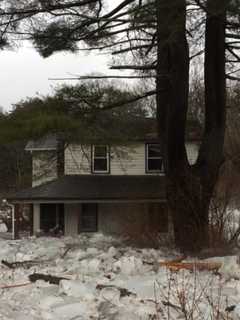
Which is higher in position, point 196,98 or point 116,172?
point 196,98

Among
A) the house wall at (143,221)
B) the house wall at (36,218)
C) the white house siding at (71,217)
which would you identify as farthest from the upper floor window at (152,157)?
the house wall at (143,221)

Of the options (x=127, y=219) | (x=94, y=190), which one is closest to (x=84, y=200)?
(x=94, y=190)

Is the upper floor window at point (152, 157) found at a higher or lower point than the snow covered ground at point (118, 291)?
higher

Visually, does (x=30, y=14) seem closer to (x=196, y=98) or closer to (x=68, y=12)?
(x=68, y=12)

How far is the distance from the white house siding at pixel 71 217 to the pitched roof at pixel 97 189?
1268 mm

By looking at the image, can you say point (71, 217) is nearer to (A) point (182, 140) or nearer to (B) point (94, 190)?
(B) point (94, 190)

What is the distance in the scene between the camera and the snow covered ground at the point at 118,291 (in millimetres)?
6809

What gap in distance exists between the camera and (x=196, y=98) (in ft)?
99.1

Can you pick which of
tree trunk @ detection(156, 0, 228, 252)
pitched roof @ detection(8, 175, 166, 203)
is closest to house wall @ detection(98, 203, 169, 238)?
tree trunk @ detection(156, 0, 228, 252)

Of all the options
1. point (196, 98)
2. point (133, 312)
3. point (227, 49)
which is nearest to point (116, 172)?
point (196, 98)

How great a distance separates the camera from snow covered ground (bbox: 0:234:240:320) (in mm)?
6809

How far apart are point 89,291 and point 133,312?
137 centimetres

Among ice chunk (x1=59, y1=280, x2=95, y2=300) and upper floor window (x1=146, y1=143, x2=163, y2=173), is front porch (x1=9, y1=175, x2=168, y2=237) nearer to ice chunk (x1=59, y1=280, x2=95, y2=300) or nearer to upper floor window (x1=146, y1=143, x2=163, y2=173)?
upper floor window (x1=146, y1=143, x2=163, y2=173)

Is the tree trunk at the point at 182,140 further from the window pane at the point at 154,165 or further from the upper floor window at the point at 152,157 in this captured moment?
the window pane at the point at 154,165
